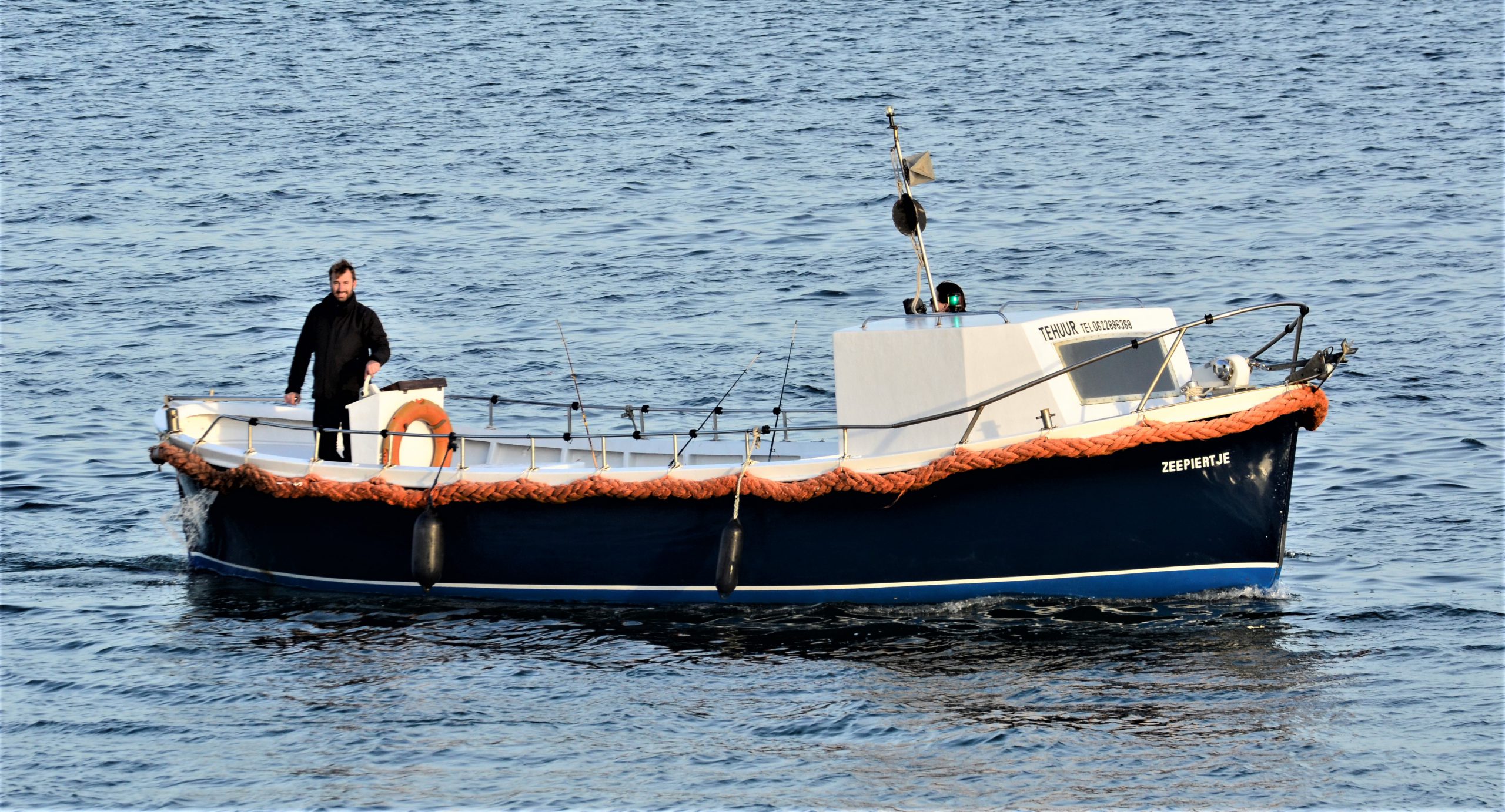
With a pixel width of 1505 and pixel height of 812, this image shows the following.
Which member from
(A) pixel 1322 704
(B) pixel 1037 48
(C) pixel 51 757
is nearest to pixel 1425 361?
(A) pixel 1322 704

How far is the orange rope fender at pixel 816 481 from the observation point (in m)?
11.4

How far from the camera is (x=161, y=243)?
97.9 ft

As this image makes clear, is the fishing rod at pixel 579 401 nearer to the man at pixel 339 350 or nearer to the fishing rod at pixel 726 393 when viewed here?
the fishing rod at pixel 726 393

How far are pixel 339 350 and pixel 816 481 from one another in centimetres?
423

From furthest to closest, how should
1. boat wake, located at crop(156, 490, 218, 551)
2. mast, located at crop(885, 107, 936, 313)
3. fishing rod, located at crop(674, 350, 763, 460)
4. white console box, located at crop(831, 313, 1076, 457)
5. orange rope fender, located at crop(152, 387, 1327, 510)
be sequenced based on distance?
1. boat wake, located at crop(156, 490, 218, 551)
2. fishing rod, located at crop(674, 350, 763, 460)
3. mast, located at crop(885, 107, 936, 313)
4. white console box, located at crop(831, 313, 1076, 457)
5. orange rope fender, located at crop(152, 387, 1327, 510)

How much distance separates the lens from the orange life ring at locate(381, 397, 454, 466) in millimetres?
13312

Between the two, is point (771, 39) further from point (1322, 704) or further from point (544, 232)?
point (1322, 704)

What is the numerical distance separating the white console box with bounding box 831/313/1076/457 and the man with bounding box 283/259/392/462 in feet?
12.5

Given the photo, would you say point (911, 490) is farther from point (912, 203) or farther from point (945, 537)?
point (912, 203)

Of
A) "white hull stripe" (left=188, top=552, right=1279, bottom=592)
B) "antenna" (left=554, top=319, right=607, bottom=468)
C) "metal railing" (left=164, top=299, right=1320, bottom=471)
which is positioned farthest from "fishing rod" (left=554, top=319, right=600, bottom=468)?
"white hull stripe" (left=188, top=552, right=1279, bottom=592)

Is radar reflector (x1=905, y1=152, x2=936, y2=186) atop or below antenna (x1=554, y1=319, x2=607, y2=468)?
atop

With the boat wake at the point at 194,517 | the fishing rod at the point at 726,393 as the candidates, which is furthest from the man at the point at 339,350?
the fishing rod at the point at 726,393

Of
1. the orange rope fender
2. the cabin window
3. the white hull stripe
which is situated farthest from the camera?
the cabin window

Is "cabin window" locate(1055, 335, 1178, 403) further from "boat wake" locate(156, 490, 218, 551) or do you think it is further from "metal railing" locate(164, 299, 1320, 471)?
"boat wake" locate(156, 490, 218, 551)
